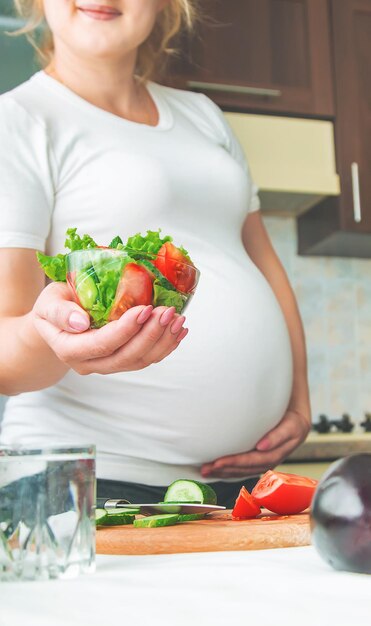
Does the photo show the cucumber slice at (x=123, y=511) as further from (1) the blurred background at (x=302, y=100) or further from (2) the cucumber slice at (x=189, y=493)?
(1) the blurred background at (x=302, y=100)

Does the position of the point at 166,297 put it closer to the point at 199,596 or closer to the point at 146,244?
the point at 146,244

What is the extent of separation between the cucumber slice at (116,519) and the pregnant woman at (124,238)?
0.25 metres

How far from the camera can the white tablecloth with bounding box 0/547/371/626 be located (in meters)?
0.40

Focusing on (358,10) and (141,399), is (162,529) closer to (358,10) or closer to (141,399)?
(141,399)

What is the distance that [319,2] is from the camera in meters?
2.29

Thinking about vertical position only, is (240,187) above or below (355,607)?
above

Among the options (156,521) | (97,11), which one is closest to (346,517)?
(156,521)

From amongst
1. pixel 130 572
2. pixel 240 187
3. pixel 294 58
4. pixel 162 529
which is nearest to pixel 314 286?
pixel 294 58

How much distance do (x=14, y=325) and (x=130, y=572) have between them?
0.45 metres

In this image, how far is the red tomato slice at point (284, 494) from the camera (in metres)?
0.77

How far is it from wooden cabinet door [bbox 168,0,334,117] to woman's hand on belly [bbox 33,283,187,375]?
138 centimetres

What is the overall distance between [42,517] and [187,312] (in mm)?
635

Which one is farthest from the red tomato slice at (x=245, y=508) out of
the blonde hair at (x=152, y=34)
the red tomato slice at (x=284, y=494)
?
the blonde hair at (x=152, y=34)

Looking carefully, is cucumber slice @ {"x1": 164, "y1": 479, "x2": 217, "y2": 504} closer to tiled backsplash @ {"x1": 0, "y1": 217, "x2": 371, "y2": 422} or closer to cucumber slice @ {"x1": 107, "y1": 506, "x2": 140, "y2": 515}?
cucumber slice @ {"x1": 107, "y1": 506, "x2": 140, "y2": 515}
